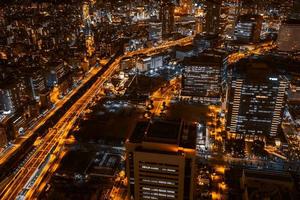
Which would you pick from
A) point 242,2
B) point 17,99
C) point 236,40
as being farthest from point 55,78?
point 242,2

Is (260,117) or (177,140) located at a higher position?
(177,140)

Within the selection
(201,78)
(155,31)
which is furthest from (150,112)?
(155,31)

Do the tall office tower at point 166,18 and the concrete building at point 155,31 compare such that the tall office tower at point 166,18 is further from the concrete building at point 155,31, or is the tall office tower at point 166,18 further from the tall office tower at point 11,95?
the tall office tower at point 11,95

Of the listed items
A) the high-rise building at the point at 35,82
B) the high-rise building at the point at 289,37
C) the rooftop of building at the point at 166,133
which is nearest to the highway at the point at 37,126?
the high-rise building at the point at 35,82

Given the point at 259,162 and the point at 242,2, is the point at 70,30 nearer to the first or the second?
the point at 242,2

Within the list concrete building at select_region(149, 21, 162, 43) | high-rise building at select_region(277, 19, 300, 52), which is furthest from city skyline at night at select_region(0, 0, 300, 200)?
concrete building at select_region(149, 21, 162, 43)

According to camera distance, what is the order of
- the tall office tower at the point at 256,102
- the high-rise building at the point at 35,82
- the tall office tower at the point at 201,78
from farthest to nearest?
the tall office tower at the point at 201,78 < the high-rise building at the point at 35,82 < the tall office tower at the point at 256,102

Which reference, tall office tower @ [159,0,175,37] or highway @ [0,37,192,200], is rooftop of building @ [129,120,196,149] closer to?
highway @ [0,37,192,200]
